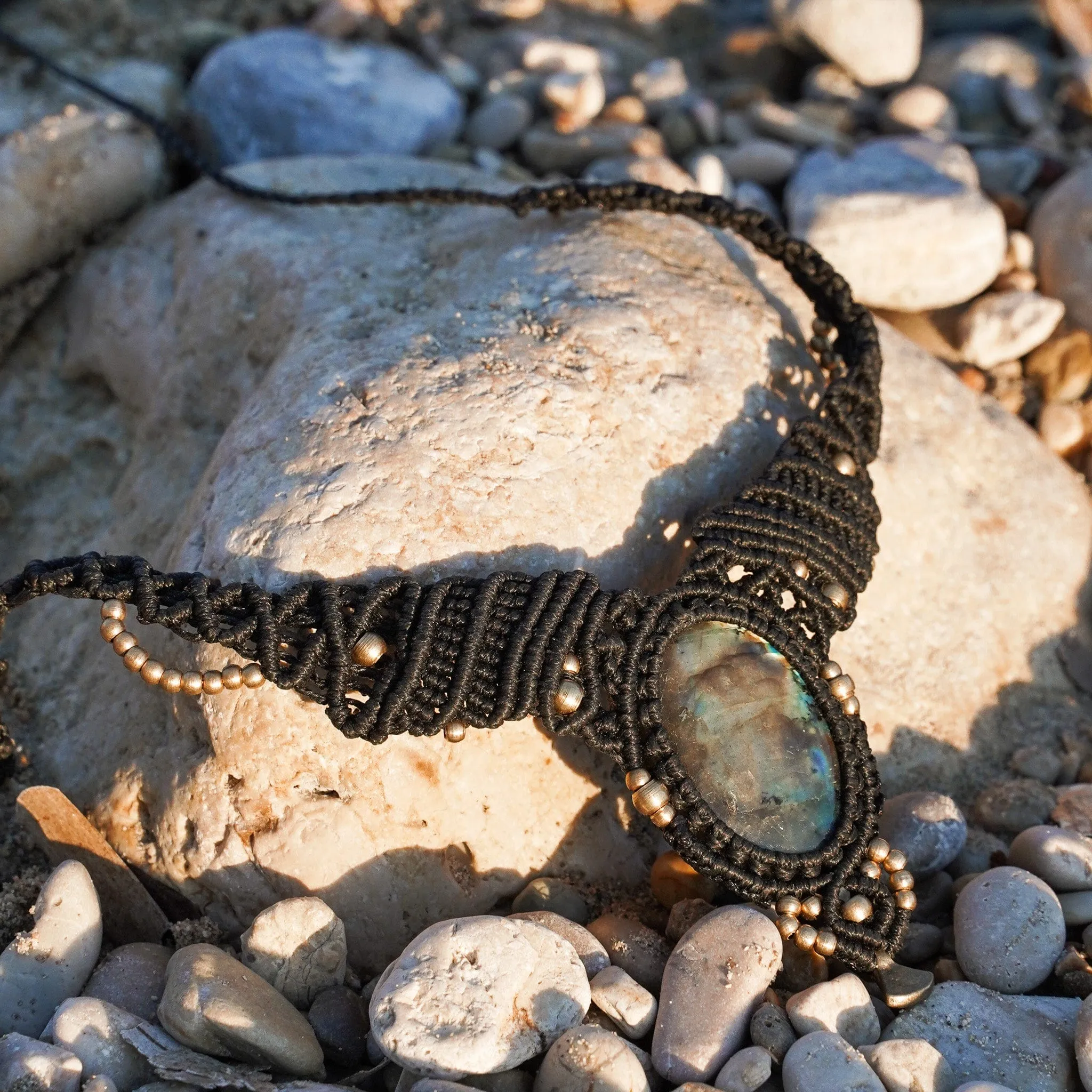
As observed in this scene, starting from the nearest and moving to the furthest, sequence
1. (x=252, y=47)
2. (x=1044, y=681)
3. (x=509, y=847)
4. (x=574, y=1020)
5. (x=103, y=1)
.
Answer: (x=574, y=1020), (x=509, y=847), (x=1044, y=681), (x=252, y=47), (x=103, y=1)

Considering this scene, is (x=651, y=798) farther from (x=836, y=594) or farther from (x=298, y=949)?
(x=298, y=949)

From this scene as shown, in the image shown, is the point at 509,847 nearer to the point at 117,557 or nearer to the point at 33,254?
the point at 117,557

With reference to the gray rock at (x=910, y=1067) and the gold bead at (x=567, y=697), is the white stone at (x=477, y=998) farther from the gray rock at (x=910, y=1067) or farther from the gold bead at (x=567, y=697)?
the gray rock at (x=910, y=1067)

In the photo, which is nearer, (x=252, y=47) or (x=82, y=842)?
(x=82, y=842)

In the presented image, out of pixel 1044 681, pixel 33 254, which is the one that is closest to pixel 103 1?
pixel 33 254

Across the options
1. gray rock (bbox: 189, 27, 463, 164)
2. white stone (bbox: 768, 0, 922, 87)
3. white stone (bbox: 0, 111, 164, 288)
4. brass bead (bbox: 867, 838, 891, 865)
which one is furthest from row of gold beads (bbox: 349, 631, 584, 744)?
white stone (bbox: 768, 0, 922, 87)

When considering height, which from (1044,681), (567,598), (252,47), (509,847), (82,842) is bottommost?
(1044,681)

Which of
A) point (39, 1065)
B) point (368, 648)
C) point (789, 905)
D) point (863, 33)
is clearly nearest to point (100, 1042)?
point (39, 1065)
